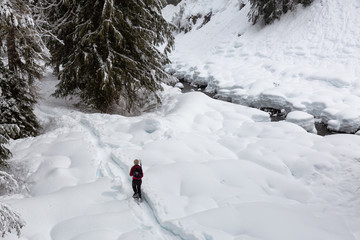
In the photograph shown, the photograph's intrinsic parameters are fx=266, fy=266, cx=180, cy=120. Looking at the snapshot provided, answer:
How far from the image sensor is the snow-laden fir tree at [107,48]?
10078mm

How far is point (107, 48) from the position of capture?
1040 cm

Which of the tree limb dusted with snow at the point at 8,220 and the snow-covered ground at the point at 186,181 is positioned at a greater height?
the tree limb dusted with snow at the point at 8,220

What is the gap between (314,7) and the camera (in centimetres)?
2309

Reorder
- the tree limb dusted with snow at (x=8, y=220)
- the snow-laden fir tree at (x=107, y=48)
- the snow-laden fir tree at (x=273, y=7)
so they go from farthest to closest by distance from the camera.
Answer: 1. the snow-laden fir tree at (x=273, y=7)
2. the snow-laden fir tree at (x=107, y=48)
3. the tree limb dusted with snow at (x=8, y=220)

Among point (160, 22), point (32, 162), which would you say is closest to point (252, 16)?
point (160, 22)

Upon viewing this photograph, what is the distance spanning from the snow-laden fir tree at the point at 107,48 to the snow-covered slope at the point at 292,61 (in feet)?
26.3

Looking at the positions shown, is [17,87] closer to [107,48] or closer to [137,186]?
[107,48]

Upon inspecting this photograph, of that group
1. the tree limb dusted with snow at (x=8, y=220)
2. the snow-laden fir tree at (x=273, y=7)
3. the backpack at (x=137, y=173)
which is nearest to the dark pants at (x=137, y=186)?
the backpack at (x=137, y=173)

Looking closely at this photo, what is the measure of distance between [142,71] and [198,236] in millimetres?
7889

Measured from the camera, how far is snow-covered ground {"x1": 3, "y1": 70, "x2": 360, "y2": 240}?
17.2ft

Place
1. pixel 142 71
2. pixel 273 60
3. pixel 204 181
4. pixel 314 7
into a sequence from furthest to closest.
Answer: pixel 314 7
pixel 273 60
pixel 142 71
pixel 204 181

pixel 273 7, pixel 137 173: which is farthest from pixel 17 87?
pixel 273 7

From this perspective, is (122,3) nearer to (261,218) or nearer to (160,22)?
(160,22)

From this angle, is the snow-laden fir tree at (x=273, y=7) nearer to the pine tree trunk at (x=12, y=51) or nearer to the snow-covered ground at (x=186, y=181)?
the snow-covered ground at (x=186, y=181)
